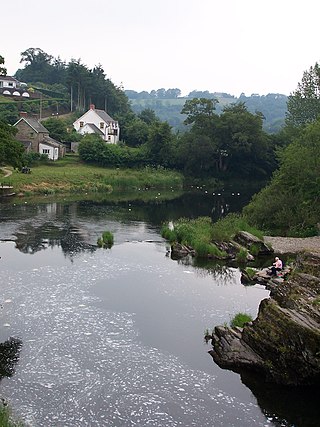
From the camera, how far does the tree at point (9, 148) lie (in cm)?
2906

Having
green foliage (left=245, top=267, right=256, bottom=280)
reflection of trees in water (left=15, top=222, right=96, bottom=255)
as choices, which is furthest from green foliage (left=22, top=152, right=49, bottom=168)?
green foliage (left=245, top=267, right=256, bottom=280)

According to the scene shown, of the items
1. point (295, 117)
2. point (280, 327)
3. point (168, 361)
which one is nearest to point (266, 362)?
point (280, 327)

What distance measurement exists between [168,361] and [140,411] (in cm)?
394

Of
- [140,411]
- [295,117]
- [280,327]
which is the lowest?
[140,411]

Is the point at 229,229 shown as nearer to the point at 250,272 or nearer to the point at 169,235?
the point at 169,235

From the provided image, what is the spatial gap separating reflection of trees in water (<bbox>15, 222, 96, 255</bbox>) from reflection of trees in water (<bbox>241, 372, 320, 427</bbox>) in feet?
71.3

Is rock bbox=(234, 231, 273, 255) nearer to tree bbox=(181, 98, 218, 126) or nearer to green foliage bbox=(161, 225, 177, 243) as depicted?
green foliage bbox=(161, 225, 177, 243)

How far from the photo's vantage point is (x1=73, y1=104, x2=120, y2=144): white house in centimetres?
11000

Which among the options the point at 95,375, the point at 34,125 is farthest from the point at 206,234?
the point at 34,125

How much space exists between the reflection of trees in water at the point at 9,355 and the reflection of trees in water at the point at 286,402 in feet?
29.8

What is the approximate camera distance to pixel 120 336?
2375 cm

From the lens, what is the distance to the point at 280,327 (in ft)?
65.6

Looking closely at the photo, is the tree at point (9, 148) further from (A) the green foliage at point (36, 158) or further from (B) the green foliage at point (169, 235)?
(A) the green foliage at point (36, 158)

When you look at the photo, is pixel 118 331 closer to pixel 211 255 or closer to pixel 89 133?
pixel 211 255
